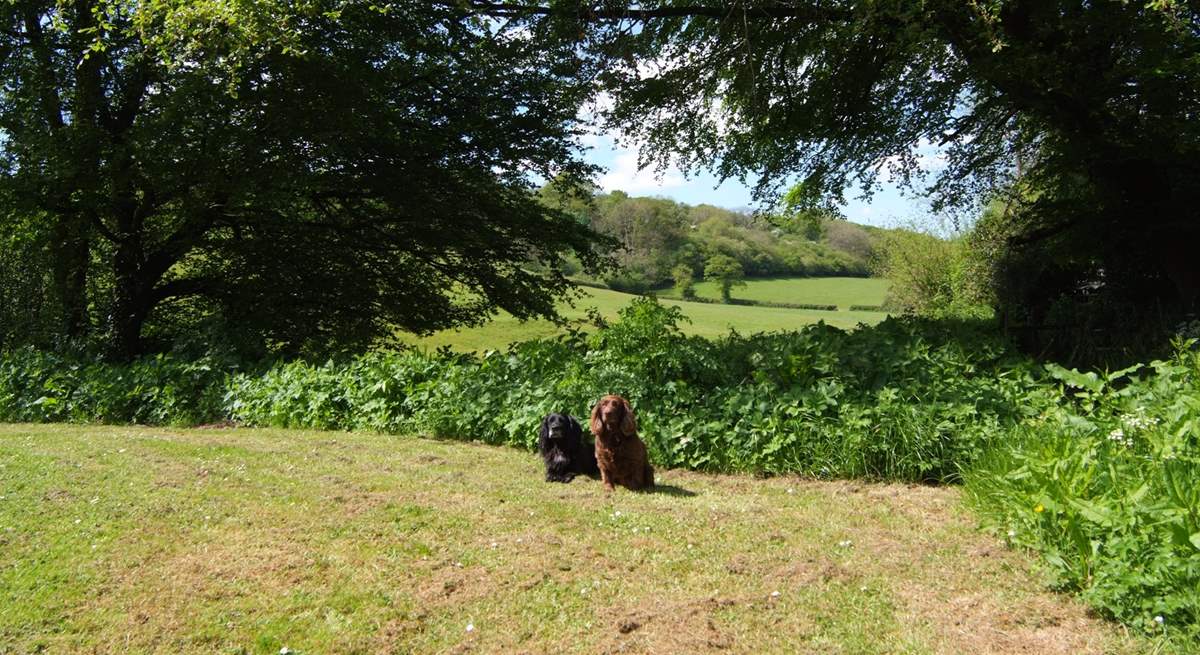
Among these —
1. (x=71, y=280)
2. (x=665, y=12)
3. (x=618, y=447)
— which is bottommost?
(x=618, y=447)

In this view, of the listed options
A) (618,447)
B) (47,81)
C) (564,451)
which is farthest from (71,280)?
(618,447)

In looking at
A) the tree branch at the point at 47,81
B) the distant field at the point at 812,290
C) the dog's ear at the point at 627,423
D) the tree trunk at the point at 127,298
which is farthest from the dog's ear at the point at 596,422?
the distant field at the point at 812,290

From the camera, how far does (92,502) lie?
5.61 m

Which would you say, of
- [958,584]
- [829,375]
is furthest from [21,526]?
[829,375]

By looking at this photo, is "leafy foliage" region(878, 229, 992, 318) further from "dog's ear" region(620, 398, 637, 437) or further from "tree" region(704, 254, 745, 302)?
"dog's ear" region(620, 398, 637, 437)

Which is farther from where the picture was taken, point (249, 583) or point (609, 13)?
point (609, 13)

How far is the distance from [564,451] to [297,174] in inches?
358

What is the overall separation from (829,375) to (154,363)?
442 inches

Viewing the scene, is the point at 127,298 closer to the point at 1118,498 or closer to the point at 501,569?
the point at 501,569

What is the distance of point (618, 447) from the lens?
6.27 meters

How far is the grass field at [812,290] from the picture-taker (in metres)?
48.7

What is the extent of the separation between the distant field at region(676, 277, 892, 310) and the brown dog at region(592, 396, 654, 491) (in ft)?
137

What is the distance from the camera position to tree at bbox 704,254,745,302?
49.6 meters

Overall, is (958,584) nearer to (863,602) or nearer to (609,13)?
(863,602)
